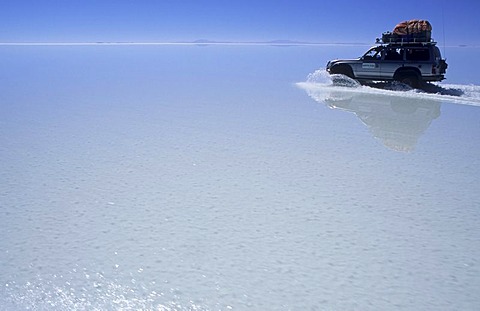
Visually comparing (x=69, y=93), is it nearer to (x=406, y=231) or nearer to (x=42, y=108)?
(x=42, y=108)

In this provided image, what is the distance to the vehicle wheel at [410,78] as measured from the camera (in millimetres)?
16203

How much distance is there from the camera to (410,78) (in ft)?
53.8

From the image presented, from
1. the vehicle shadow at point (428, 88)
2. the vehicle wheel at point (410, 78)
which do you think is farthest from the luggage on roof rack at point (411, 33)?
the vehicle shadow at point (428, 88)

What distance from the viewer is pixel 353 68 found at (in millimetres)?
17891

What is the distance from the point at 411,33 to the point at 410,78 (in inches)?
64.0

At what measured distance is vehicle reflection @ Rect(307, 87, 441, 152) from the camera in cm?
953

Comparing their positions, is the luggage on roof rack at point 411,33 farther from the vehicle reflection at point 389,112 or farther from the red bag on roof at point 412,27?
the vehicle reflection at point 389,112

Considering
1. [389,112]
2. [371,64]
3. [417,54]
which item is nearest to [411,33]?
[417,54]

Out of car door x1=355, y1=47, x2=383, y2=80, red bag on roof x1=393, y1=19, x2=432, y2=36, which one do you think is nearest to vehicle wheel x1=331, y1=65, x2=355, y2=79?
car door x1=355, y1=47, x2=383, y2=80

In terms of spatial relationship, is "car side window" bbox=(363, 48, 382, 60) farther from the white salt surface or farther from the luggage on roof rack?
the white salt surface

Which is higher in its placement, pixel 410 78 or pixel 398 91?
pixel 410 78

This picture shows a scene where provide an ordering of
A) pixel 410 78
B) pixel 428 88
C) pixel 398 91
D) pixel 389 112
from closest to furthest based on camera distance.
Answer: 1. pixel 389 112
2. pixel 410 78
3. pixel 398 91
4. pixel 428 88

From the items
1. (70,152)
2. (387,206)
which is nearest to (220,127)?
(70,152)

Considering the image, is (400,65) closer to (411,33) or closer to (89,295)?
(411,33)
